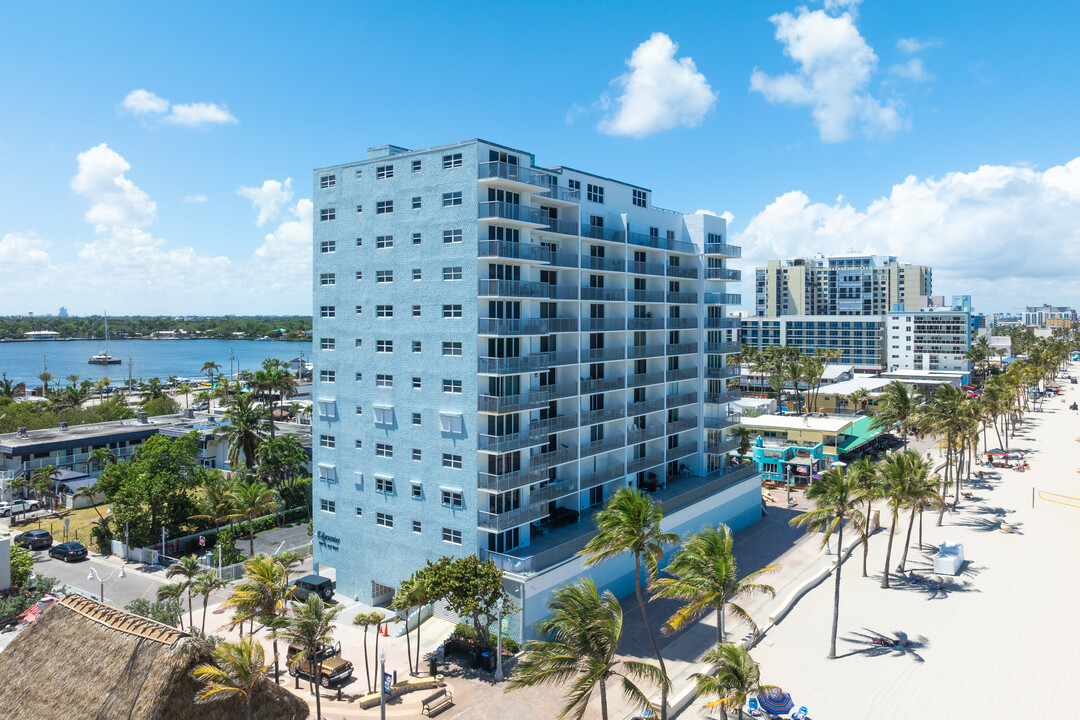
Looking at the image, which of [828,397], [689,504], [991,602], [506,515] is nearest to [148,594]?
[506,515]

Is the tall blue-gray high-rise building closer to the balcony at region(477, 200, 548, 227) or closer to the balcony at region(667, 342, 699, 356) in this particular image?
the balcony at region(477, 200, 548, 227)

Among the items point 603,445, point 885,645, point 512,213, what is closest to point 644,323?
point 603,445

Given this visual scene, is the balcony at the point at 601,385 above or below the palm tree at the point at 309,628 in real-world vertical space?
above

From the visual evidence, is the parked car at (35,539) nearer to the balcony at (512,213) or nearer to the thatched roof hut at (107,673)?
the thatched roof hut at (107,673)

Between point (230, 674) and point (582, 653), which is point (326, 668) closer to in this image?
point (230, 674)

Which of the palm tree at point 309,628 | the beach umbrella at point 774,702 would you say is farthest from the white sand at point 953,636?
the palm tree at point 309,628

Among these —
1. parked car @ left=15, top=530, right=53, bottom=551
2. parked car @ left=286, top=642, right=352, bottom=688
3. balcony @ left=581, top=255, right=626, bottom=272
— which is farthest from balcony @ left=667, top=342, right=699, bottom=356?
parked car @ left=15, top=530, right=53, bottom=551

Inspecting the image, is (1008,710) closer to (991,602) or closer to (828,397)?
(991,602)

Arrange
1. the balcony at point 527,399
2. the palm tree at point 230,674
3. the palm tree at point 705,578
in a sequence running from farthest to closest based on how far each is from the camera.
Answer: the balcony at point 527,399, the palm tree at point 705,578, the palm tree at point 230,674
